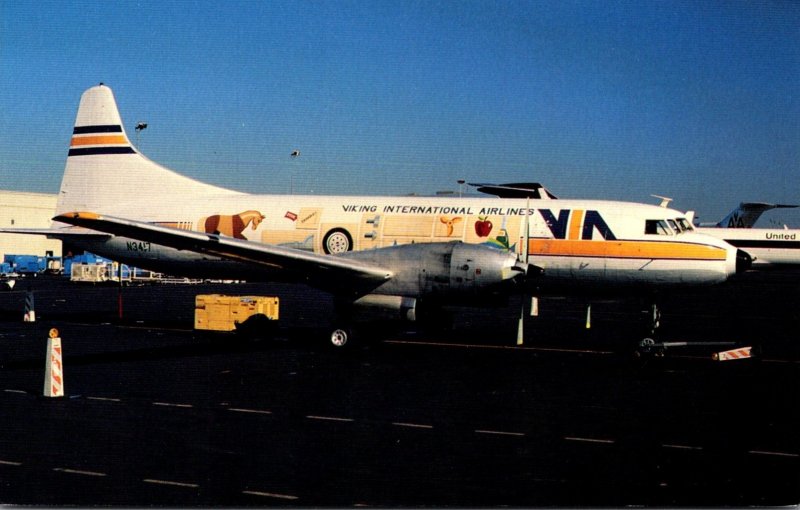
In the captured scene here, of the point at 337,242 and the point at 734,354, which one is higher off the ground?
the point at 337,242

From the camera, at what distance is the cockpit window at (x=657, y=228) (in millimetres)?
24141

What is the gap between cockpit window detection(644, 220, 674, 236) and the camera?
79.2 ft

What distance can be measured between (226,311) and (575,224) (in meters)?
13.2

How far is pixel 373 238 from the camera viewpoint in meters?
26.2

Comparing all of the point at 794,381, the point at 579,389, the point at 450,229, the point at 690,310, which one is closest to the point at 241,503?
the point at 579,389

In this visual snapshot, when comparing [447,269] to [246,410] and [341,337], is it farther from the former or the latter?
[246,410]

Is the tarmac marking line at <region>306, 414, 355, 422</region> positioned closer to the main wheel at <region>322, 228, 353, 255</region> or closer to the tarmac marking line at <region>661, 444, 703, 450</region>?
the tarmac marking line at <region>661, 444, 703, 450</region>

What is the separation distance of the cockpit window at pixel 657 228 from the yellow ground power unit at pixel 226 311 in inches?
533

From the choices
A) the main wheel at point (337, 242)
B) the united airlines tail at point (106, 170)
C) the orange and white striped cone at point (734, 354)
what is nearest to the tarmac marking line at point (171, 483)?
the orange and white striped cone at point (734, 354)

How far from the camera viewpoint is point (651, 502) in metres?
9.00

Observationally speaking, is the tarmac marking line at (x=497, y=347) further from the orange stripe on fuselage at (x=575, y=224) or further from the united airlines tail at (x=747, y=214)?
Result: the united airlines tail at (x=747, y=214)

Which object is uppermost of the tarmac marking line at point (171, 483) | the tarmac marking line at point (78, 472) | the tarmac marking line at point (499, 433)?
the tarmac marking line at point (499, 433)

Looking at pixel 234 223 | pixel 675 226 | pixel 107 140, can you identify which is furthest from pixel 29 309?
pixel 675 226

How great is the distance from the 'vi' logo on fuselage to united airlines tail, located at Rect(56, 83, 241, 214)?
42.7ft
